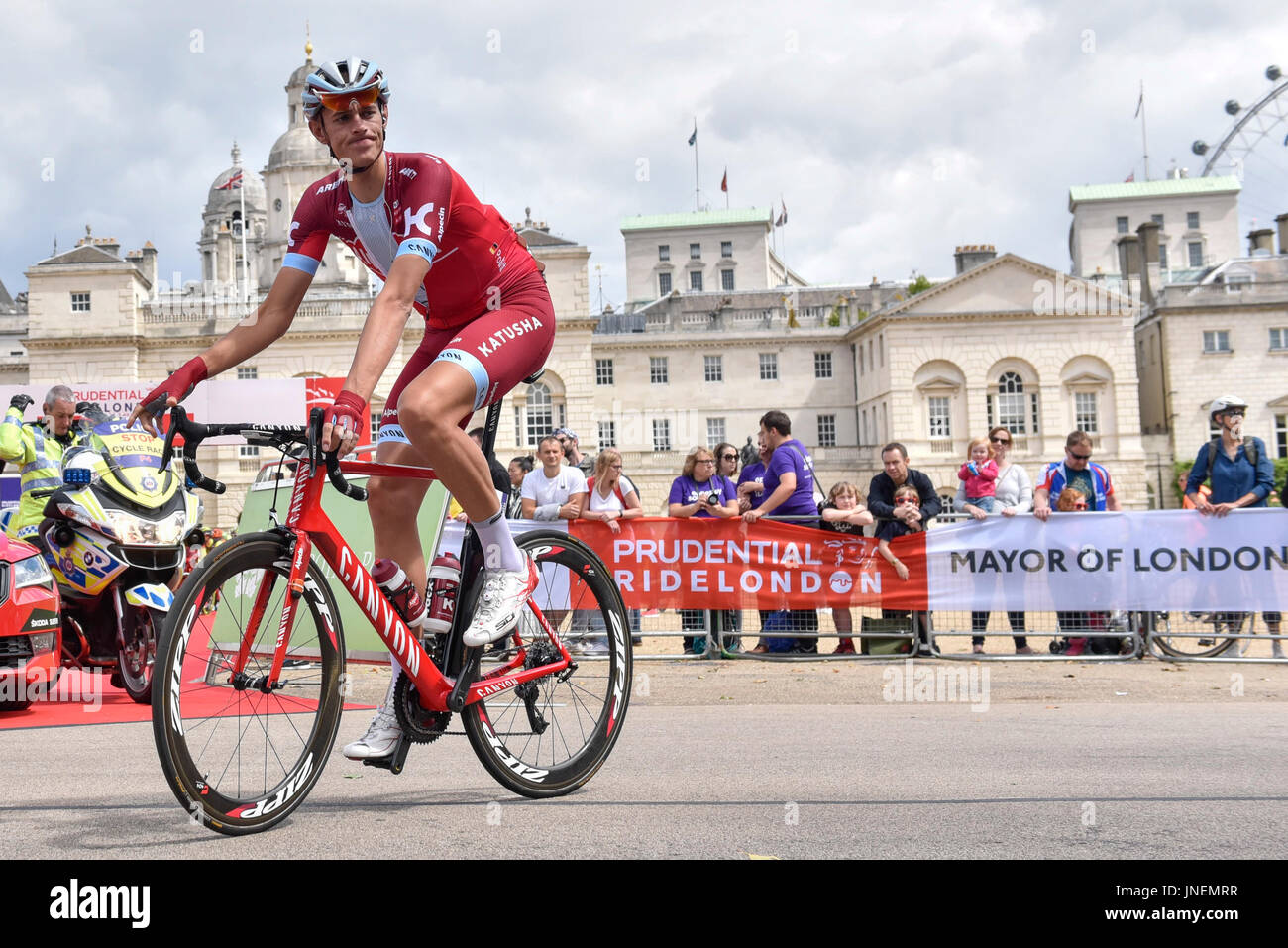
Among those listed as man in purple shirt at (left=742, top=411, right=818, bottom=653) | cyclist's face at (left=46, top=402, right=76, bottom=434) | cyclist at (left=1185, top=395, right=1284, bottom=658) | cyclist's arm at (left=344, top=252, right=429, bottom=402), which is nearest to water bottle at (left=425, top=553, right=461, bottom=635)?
cyclist's arm at (left=344, top=252, right=429, bottom=402)

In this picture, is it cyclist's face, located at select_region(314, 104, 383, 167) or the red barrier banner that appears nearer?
cyclist's face, located at select_region(314, 104, 383, 167)

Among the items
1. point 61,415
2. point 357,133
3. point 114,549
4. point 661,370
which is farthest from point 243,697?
point 661,370

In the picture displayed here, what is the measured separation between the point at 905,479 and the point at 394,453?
8379 millimetres

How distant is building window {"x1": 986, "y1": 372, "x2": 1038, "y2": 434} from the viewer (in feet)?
261

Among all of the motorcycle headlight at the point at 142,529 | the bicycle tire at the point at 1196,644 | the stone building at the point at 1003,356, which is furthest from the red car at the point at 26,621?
the stone building at the point at 1003,356

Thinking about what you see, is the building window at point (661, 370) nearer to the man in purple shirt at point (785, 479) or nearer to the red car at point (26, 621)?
the man in purple shirt at point (785, 479)

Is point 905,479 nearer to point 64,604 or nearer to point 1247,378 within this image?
point 64,604

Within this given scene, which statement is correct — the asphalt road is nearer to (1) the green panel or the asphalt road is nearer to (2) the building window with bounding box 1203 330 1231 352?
(1) the green panel

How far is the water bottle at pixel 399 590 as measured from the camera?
14.0 feet

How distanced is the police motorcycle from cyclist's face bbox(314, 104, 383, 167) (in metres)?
4.77

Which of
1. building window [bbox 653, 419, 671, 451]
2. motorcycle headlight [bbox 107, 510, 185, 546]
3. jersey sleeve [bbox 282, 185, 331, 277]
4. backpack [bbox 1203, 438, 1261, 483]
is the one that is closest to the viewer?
jersey sleeve [bbox 282, 185, 331, 277]

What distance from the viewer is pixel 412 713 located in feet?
13.9

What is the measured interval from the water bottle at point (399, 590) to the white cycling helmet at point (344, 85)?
1.43 metres
